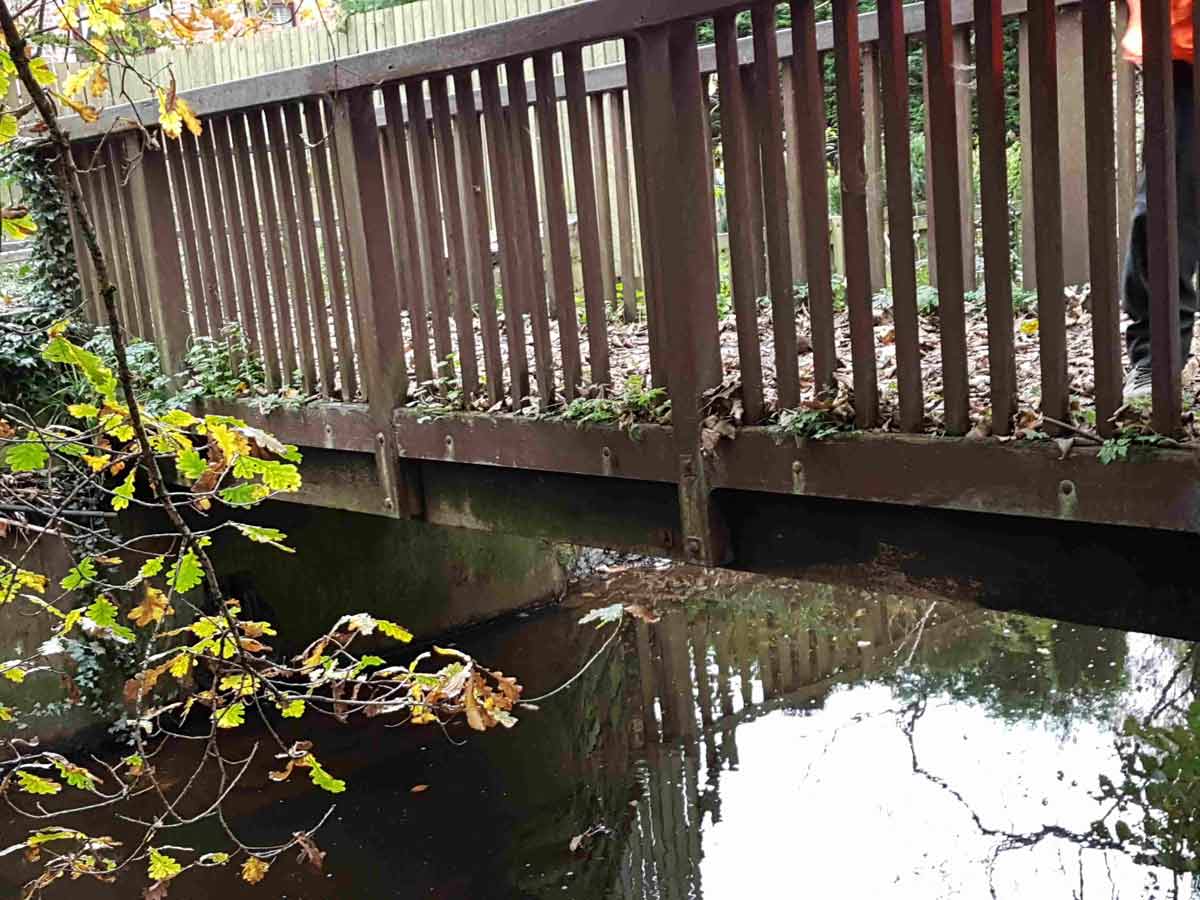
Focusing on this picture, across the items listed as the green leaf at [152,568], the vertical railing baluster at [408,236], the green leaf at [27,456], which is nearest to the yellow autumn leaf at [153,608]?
the green leaf at [152,568]

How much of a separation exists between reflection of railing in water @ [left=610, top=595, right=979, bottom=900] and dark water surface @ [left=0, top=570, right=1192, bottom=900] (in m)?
0.02

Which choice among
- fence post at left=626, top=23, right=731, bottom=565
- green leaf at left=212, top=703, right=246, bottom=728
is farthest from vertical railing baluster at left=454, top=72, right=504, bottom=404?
green leaf at left=212, top=703, right=246, bottom=728

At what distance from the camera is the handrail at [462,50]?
3951mm

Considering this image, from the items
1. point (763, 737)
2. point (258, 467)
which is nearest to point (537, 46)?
point (258, 467)

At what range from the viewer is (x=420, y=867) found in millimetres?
6395

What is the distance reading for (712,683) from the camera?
8539mm

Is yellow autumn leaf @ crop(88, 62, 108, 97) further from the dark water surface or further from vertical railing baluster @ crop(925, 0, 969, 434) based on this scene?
the dark water surface

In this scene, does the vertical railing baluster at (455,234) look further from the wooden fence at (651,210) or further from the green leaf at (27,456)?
the green leaf at (27,456)

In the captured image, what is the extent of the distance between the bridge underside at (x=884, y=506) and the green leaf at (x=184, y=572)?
6.81ft

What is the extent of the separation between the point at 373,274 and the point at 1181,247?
332 centimetres

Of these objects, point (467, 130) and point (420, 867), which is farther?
point (420, 867)

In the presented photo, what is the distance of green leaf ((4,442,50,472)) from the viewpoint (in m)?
2.22

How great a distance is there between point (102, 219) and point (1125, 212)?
5580 millimetres

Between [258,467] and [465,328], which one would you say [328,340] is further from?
[258,467]
